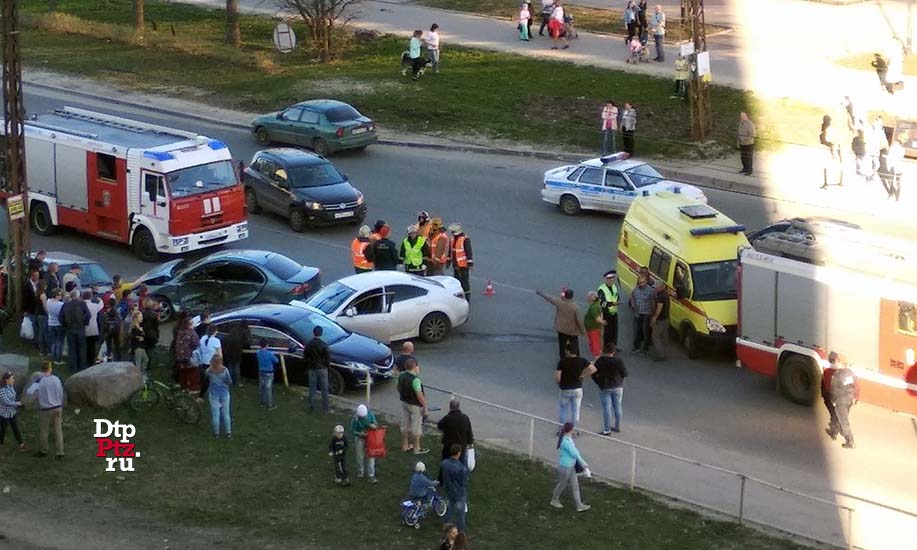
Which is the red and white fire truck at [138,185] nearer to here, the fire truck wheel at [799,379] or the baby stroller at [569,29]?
the fire truck wheel at [799,379]

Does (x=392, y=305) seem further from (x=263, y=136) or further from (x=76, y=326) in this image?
(x=263, y=136)

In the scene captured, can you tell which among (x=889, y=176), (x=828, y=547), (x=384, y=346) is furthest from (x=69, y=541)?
(x=889, y=176)

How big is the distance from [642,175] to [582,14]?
21945 mm

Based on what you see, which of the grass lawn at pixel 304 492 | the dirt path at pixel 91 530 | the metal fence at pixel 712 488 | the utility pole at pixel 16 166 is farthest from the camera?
the utility pole at pixel 16 166

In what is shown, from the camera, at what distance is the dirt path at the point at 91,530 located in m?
20.2

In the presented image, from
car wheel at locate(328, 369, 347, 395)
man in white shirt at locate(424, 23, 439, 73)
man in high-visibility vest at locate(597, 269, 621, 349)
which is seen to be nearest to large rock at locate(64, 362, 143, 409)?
car wheel at locate(328, 369, 347, 395)

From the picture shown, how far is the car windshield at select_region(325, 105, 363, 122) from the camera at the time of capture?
4162 cm

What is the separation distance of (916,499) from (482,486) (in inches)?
220

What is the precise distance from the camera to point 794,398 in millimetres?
25188

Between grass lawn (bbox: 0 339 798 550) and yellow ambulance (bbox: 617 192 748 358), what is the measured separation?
18.6ft

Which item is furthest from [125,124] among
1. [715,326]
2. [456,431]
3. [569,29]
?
[569,29]

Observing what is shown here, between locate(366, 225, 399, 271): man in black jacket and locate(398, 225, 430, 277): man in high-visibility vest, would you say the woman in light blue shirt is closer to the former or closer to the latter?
locate(398, 225, 430, 277): man in high-visibility vest

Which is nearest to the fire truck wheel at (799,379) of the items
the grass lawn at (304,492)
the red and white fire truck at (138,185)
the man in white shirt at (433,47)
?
the grass lawn at (304,492)

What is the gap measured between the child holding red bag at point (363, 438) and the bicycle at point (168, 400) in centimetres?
310
